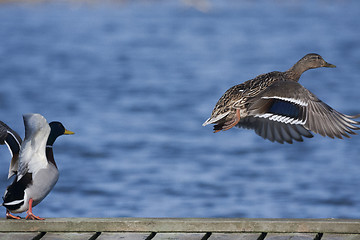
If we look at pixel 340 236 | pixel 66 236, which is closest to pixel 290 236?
pixel 340 236

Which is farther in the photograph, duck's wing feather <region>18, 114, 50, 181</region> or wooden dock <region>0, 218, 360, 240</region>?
wooden dock <region>0, 218, 360, 240</region>

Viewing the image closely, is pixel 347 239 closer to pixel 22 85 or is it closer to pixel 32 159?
pixel 32 159

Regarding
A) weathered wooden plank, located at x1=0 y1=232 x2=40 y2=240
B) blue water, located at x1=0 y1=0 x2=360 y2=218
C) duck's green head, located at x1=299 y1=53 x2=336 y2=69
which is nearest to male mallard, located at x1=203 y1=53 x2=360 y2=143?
duck's green head, located at x1=299 y1=53 x2=336 y2=69

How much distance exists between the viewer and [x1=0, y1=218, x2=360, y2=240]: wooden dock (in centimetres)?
492

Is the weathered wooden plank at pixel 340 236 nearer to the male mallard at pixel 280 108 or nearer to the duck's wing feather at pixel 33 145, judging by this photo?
the male mallard at pixel 280 108

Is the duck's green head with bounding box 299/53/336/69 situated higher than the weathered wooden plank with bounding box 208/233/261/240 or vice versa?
the duck's green head with bounding box 299/53/336/69

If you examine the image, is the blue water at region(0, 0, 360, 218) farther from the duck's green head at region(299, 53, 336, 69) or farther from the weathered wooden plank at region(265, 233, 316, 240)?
the weathered wooden plank at region(265, 233, 316, 240)

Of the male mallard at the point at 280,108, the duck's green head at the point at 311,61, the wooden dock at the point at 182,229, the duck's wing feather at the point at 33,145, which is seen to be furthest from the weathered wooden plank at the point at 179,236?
the duck's green head at the point at 311,61

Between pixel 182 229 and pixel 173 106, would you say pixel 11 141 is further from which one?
pixel 173 106

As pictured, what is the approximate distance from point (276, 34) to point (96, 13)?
1538cm

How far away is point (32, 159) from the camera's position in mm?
5145

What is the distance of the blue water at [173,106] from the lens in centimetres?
1203

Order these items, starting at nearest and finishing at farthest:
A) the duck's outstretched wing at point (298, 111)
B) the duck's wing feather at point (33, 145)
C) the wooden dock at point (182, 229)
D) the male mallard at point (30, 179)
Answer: the duck's wing feather at point (33, 145), the wooden dock at point (182, 229), the male mallard at point (30, 179), the duck's outstretched wing at point (298, 111)

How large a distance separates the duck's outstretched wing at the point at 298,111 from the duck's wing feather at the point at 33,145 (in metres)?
1.70
